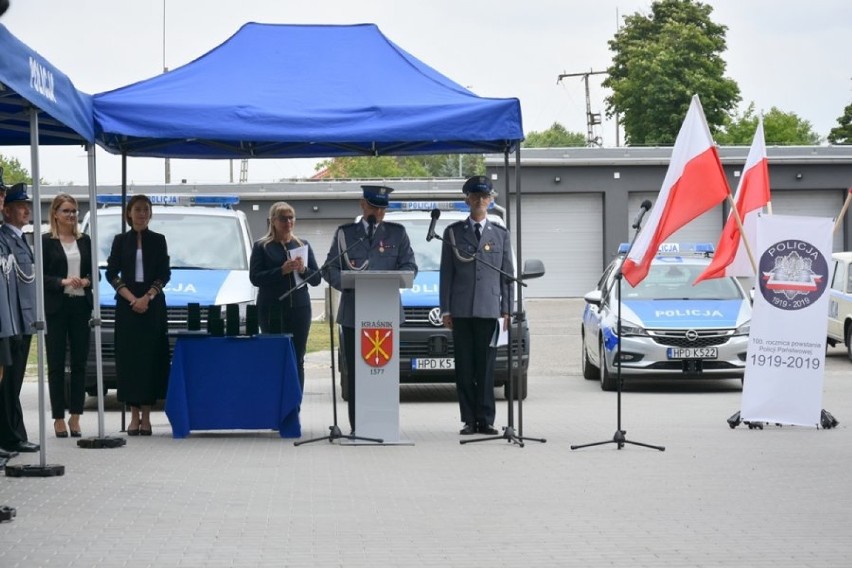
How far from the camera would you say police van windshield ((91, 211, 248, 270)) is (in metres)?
17.2

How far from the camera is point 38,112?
1034 cm

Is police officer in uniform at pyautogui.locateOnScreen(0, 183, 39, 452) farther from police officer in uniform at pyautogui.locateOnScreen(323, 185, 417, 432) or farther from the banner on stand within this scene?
the banner on stand

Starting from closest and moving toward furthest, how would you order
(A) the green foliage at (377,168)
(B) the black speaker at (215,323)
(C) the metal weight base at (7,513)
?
1. (C) the metal weight base at (7,513)
2. (B) the black speaker at (215,323)
3. (A) the green foliage at (377,168)

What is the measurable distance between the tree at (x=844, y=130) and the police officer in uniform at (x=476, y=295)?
7384 cm

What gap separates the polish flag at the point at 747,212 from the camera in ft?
48.3

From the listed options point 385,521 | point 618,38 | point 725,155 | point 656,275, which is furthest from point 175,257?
point 618,38

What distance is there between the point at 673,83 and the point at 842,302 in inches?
2132

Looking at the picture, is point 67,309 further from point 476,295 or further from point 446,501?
point 446,501

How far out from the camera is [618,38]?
8869 centimetres

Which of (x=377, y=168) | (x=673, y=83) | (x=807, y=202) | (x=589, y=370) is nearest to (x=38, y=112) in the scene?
(x=589, y=370)

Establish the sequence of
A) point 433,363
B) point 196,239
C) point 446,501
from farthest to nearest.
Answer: point 196,239, point 433,363, point 446,501

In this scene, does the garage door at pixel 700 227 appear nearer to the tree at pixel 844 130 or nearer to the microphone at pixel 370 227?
the tree at pixel 844 130

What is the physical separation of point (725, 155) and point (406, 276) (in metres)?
43.0

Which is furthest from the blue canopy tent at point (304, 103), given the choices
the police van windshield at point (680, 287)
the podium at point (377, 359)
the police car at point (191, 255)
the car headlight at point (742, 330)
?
the police van windshield at point (680, 287)
